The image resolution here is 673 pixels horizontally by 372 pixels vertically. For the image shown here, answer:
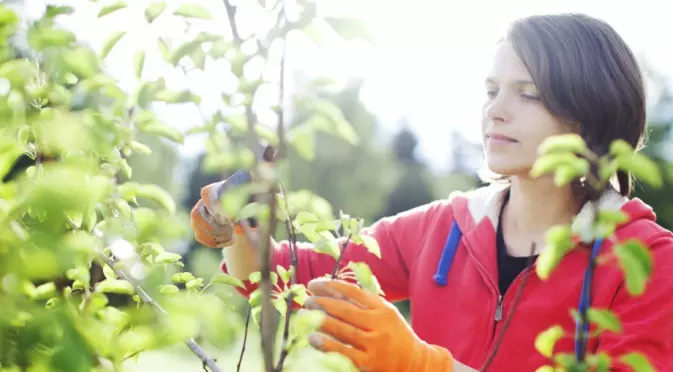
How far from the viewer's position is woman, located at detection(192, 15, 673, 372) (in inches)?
76.7

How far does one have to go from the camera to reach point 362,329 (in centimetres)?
154

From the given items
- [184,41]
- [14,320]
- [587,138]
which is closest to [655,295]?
[587,138]

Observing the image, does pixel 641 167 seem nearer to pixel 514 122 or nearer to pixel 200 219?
pixel 514 122

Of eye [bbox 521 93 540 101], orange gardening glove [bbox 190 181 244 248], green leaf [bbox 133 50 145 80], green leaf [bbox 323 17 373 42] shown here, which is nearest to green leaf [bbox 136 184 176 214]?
green leaf [bbox 133 50 145 80]

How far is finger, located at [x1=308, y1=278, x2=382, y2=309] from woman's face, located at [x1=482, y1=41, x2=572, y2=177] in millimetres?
615

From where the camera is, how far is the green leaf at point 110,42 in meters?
1.08

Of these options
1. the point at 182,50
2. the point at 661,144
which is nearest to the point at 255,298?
the point at 182,50

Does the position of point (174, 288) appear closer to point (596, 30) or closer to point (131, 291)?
point (131, 291)

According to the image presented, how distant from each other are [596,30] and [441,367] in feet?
3.65

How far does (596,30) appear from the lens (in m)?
2.18

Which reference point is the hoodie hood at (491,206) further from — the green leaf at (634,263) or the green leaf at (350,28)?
the green leaf at (350,28)

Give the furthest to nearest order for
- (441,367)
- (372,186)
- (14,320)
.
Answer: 1. (372,186)
2. (441,367)
3. (14,320)

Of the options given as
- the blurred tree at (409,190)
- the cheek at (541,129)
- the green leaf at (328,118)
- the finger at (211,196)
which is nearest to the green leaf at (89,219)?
the green leaf at (328,118)

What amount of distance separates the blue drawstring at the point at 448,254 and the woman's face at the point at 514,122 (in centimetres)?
35
